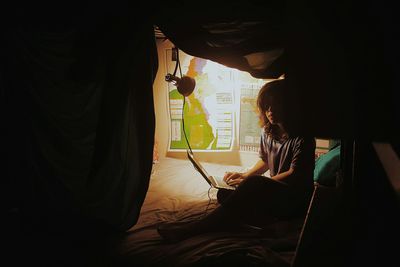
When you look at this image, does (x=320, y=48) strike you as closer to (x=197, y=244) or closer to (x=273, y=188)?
(x=273, y=188)

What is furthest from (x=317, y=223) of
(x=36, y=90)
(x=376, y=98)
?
(x=36, y=90)

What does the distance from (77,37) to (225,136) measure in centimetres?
258

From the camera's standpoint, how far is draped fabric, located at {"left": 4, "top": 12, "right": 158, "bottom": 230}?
→ 1963 mm

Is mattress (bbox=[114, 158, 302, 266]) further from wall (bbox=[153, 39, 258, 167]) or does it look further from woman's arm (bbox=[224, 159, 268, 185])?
wall (bbox=[153, 39, 258, 167])

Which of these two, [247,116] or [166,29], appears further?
[247,116]

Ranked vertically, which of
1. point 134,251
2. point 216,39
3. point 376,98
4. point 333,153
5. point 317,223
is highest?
point 216,39

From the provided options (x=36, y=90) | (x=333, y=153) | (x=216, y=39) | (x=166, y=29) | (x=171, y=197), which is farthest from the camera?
(x=333, y=153)

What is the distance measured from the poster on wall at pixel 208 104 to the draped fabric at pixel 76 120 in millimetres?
1971

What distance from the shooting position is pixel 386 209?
1.71m

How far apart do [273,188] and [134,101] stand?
119cm

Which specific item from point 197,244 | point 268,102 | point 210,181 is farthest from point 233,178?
point 197,244

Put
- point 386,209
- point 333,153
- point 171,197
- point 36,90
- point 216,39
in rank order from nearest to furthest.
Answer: point 386,209 → point 216,39 → point 36,90 → point 171,197 → point 333,153

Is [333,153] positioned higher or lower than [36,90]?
lower

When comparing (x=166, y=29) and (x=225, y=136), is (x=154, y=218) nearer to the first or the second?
(x=166, y=29)
